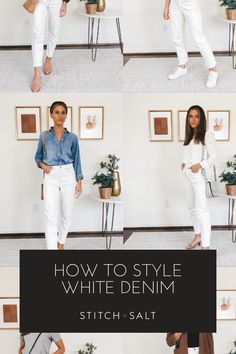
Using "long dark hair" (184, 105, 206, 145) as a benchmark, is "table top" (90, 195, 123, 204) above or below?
below

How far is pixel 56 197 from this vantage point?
11.4 ft

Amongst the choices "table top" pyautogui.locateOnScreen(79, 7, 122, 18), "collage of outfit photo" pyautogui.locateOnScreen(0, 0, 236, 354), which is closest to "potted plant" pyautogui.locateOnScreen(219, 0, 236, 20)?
"collage of outfit photo" pyautogui.locateOnScreen(0, 0, 236, 354)

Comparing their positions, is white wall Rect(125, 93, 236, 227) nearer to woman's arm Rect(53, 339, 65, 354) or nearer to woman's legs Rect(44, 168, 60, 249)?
woman's legs Rect(44, 168, 60, 249)

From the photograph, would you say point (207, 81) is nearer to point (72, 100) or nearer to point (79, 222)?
point (72, 100)

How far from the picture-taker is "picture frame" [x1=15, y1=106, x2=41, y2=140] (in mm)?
3496

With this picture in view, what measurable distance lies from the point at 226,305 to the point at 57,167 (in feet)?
3.61

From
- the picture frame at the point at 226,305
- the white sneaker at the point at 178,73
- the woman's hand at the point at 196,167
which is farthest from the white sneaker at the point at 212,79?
the picture frame at the point at 226,305

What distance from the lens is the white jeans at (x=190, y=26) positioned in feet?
11.9

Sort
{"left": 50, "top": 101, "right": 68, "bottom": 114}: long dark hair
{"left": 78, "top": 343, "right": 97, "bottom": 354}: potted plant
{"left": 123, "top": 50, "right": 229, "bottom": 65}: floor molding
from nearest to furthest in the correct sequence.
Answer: {"left": 50, "top": 101, "right": 68, "bottom": 114}: long dark hair, {"left": 123, "top": 50, "right": 229, "bottom": 65}: floor molding, {"left": 78, "top": 343, "right": 97, "bottom": 354}: potted plant

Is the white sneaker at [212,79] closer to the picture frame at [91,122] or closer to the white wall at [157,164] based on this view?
the white wall at [157,164]

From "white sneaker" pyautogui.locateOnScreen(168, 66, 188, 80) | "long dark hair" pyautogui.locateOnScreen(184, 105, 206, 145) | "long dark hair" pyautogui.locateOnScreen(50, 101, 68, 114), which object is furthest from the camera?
"white sneaker" pyautogui.locateOnScreen(168, 66, 188, 80)

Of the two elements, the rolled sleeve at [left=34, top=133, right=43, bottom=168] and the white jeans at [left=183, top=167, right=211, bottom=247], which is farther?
the white jeans at [left=183, top=167, right=211, bottom=247]

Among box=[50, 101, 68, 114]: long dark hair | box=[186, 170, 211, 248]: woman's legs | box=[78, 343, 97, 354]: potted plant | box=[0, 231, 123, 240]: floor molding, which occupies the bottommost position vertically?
box=[78, 343, 97, 354]: potted plant

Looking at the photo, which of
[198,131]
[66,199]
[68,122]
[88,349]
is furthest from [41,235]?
[198,131]
